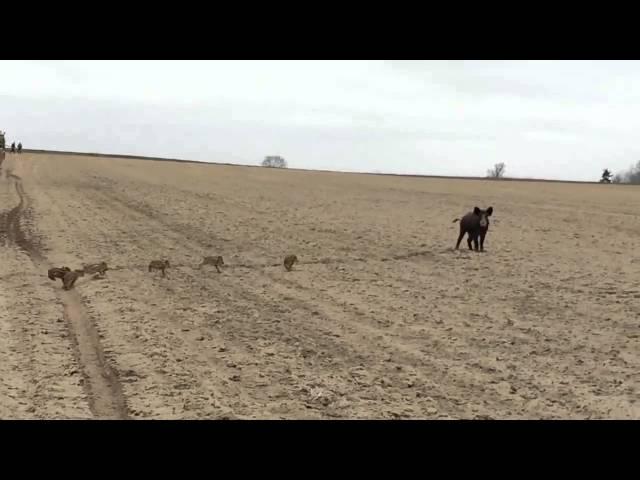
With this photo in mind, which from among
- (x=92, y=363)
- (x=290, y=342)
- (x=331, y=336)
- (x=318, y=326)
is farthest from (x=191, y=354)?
(x=318, y=326)

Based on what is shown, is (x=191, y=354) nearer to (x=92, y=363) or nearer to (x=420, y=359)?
(x=92, y=363)

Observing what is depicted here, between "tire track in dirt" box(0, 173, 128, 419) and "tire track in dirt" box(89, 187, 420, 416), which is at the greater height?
"tire track in dirt" box(89, 187, 420, 416)

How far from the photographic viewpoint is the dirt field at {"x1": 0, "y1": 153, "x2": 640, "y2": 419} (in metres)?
Result: 5.16

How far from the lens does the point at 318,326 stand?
7.62 meters

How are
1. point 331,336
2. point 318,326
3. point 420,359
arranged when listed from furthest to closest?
point 318,326 → point 331,336 → point 420,359

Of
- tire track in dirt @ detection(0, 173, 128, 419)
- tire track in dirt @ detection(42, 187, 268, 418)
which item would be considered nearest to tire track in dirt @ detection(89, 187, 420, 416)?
tire track in dirt @ detection(42, 187, 268, 418)

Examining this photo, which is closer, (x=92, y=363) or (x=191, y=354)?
(x=92, y=363)

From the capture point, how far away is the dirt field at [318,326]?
5.16 metres

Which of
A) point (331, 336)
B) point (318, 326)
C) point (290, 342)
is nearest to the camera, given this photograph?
point (290, 342)

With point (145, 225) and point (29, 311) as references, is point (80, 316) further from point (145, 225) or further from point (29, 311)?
point (145, 225)

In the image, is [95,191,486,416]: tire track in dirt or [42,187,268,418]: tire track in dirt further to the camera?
[95,191,486,416]: tire track in dirt

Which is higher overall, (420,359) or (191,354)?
(420,359)

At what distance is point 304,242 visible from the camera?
15.4m

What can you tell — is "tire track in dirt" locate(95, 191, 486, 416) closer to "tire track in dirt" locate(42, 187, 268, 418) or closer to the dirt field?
the dirt field
